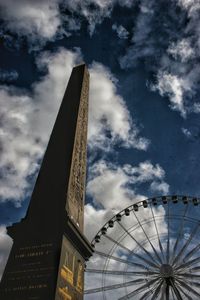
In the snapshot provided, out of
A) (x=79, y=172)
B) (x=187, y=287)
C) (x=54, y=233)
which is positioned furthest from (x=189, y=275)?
(x=54, y=233)

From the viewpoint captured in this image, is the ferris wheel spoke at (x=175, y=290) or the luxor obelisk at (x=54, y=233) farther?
the ferris wheel spoke at (x=175, y=290)

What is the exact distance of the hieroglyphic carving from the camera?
8.34m

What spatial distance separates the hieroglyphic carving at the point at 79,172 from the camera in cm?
834

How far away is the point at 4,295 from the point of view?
632 cm

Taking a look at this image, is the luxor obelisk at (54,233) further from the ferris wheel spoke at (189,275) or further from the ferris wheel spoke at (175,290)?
the ferris wheel spoke at (189,275)

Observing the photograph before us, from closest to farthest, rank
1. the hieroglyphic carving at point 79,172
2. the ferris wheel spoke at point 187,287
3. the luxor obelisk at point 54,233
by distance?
the luxor obelisk at point 54,233 → the hieroglyphic carving at point 79,172 → the ferris wheel spoke at point 187,287

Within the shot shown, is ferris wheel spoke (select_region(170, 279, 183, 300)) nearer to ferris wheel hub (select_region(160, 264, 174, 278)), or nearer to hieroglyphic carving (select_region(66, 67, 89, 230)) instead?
ferris wheel hub (select_region(160, 264, 174, 278))

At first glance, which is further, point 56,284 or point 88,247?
point 88,247

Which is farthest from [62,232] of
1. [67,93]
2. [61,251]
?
[67,93]

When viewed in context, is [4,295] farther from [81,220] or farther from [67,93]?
[67,93]

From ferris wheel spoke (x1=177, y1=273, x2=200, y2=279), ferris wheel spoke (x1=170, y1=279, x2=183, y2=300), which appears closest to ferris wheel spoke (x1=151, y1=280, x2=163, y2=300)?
ferris wheel spoke (x1=170, y1=279, x2=183, y2=300)

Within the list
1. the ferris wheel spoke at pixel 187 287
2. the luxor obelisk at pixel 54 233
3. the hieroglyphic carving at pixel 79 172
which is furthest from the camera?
the ferris wheel spoke at pixel 187 287

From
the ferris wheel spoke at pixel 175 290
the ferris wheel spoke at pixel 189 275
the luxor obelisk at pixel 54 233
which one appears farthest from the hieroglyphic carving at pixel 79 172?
the ferris wheel spoke at pixel 189 275

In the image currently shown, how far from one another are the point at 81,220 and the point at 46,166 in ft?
5.83
